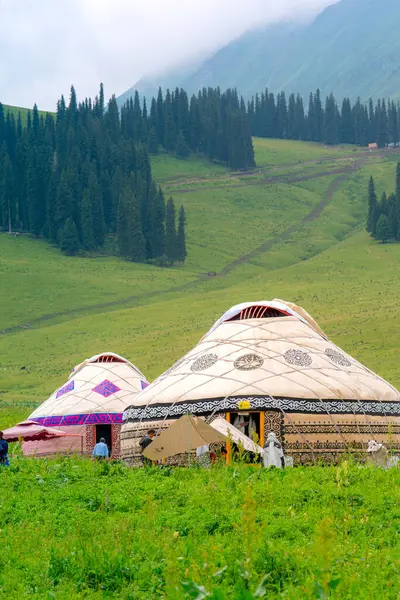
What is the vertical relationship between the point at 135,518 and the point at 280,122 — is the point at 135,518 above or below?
below

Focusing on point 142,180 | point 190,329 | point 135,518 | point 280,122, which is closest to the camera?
point 135,518

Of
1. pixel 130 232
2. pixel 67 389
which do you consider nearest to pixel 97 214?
pixel 130 232

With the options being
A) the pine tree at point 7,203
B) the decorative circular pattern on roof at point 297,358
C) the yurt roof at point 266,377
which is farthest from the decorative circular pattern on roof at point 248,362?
the pine tree at point 7,203

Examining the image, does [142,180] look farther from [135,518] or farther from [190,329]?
[135,518]

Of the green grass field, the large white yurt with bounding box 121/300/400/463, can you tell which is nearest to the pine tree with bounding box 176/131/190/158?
the green grass field

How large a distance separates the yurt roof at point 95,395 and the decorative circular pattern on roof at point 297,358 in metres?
7.16

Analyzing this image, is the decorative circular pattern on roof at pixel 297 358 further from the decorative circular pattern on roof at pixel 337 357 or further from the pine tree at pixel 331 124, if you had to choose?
the pine tree at pixel 331 124

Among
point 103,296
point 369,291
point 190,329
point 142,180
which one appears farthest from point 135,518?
point 142,180

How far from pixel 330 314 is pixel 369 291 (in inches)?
381

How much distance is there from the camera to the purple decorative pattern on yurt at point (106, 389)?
81.8 ft

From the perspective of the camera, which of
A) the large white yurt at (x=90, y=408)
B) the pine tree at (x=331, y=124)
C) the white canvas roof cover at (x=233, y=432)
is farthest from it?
the pine tree at (x=331, y=124)

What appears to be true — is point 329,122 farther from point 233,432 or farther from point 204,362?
point 233,432

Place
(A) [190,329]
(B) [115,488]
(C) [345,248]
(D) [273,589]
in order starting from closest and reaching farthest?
(D) [273,589], (B) [115,488], (A) [190,329], (C) [345,248]

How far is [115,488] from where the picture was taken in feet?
40.6
